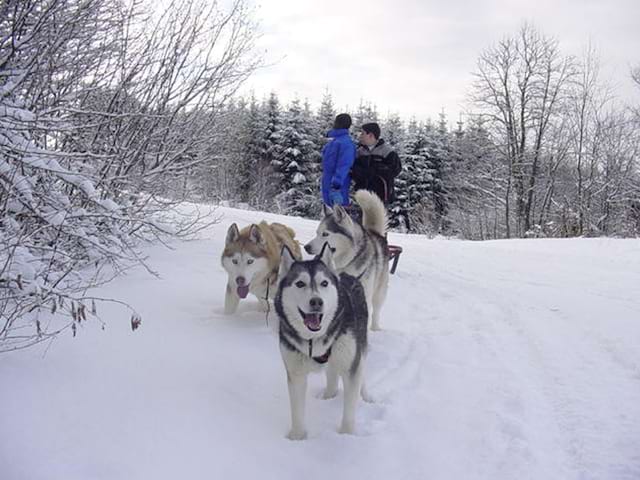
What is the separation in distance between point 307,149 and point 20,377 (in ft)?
101

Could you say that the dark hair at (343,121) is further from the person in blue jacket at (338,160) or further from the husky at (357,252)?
the husky at (357,252)

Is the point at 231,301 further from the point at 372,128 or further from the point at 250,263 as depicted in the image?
the point at 372,128

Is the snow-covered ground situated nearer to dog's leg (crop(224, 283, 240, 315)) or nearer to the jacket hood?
dog's leg (crop(224, 283, 240, 315))

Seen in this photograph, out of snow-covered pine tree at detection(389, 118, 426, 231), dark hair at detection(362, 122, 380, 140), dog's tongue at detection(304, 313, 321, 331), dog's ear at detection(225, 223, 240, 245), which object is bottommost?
dog's tongue at detection(304, 313, 321, 331)

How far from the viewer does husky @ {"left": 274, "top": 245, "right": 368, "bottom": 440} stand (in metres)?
3.07

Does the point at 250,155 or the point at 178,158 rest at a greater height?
the point at 250,155

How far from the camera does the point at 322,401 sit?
3561mm

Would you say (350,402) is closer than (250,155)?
Yes

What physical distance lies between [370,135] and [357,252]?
210cm

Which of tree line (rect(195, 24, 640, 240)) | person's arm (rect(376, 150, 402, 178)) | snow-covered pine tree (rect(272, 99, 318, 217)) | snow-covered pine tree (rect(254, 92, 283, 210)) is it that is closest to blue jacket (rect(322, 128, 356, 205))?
person's arm (rect(376, 150, 402, 178))

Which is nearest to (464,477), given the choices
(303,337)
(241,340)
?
(303,337)

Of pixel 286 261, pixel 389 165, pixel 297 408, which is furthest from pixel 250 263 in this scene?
pixel 389 165

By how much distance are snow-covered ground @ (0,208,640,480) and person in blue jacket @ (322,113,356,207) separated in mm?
1660

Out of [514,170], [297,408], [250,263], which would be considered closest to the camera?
[297,408]
